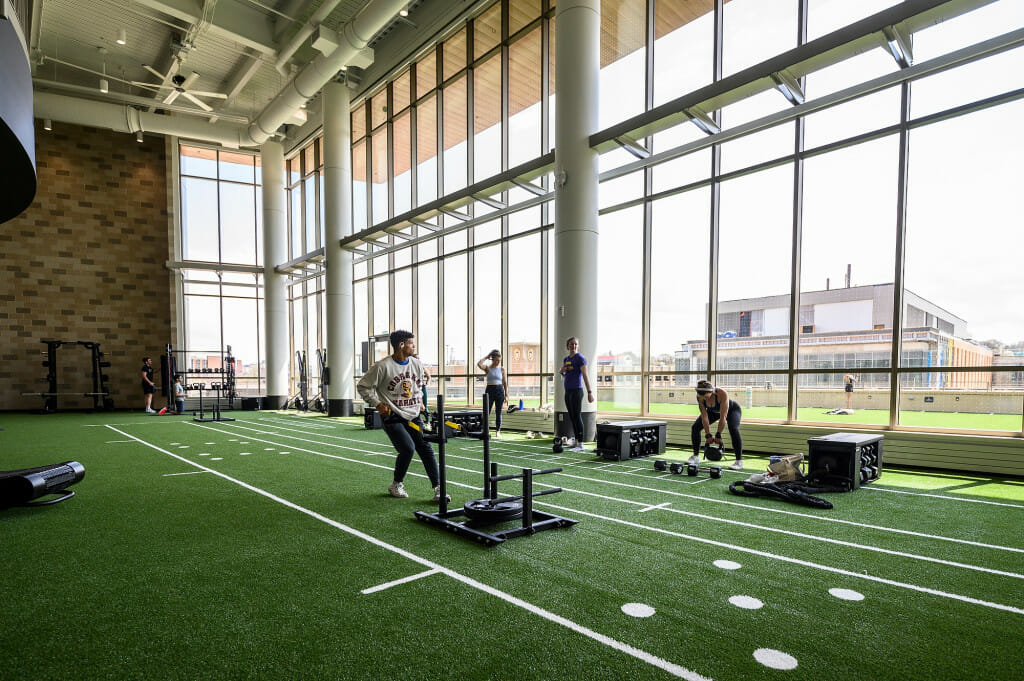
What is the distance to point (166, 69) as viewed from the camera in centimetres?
1631

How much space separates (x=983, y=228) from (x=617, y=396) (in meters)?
5.86

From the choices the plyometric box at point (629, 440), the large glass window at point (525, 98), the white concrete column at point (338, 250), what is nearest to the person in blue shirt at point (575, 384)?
the plyometric box at point (629, 440)

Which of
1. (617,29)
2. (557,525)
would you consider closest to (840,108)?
(617,29)

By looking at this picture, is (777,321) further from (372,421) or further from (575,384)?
(372,421)

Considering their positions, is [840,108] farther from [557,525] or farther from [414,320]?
[414,320]

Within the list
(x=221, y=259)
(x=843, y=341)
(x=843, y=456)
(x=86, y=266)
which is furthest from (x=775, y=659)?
(x=86, y=266)

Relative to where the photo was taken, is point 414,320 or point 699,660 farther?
point 414,320

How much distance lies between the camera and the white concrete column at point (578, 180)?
8805 mm

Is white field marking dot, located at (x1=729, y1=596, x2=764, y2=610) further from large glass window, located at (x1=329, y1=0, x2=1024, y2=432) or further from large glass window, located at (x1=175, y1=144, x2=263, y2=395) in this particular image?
large glass window, located at (x1=175, y1=144, x2=263, y2=395)

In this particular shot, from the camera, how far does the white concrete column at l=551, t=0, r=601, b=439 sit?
8805 millimetres

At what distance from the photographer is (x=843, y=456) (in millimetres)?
5449

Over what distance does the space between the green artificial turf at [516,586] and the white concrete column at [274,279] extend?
576 inches

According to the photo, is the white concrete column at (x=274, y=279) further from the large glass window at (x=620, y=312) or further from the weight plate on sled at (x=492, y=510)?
the weight plate on sled at (x=492, y=510)

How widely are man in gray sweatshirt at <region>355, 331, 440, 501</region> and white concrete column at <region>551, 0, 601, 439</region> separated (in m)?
4.25
